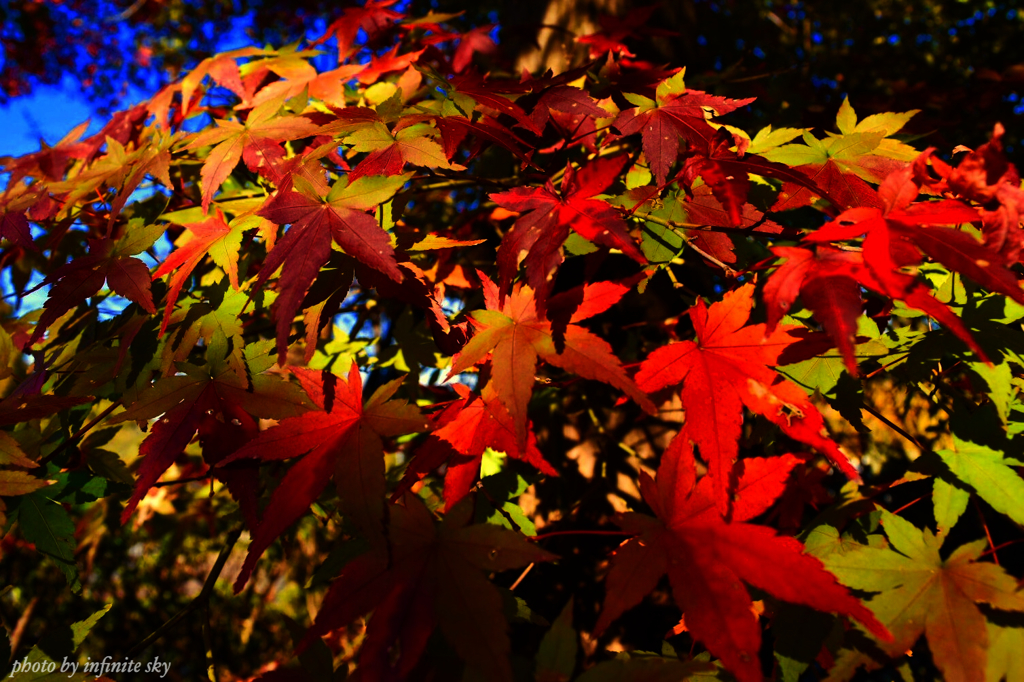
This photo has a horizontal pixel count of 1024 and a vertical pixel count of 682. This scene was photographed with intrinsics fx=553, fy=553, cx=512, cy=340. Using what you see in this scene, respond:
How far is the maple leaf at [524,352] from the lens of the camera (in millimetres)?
736

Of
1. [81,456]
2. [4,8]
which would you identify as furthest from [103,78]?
[81,456]

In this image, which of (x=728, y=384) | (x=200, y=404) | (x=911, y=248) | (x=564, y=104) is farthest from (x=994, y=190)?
(x=200, y=404)

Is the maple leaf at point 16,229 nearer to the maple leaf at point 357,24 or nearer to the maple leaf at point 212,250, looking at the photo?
the maple leaf at point 212,250

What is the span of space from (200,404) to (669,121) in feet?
3.05

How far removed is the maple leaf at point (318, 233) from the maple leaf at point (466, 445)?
26 centimetres

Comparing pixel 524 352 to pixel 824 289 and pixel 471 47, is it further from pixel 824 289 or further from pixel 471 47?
pixel 471 47

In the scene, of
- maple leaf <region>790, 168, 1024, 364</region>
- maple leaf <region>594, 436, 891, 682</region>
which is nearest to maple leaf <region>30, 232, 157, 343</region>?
maple leaf <region>594, 436, 891, 682</region>

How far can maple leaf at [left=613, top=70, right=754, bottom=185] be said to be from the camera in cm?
96

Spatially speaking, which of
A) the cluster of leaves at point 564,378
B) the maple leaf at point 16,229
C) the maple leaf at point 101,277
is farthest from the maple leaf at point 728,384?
the maple leaf at point 16,229

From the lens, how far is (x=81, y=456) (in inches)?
47.3

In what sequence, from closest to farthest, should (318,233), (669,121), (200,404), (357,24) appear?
(318,233), (200,404), (669,121), (357,24)

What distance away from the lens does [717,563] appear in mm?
702

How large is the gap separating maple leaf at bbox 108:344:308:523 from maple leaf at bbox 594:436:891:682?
55 centimetres

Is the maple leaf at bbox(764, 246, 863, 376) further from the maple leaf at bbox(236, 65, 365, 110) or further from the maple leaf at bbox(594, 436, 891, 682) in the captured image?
the maple leaf at bbox(236, 65, 365, 110)
